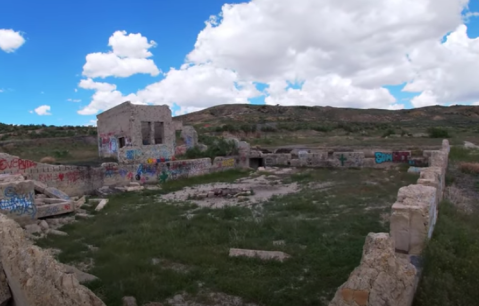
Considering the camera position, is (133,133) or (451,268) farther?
(133,133)

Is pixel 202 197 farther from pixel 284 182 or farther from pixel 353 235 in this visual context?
pixel 353 235

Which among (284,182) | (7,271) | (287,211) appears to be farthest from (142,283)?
(284,182)

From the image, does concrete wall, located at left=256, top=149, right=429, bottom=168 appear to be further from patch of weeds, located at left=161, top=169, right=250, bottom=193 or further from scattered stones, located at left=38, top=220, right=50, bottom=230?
scattered stones, located at left=38, top=220, right=50, bottom=230

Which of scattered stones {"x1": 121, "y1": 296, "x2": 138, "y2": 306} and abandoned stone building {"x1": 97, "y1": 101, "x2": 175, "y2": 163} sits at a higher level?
abandoned stone building {"x1": 97, "y1": 101, "x2": 175, "y2": 163}

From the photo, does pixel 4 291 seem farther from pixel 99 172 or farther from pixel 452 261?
pixel 99 172

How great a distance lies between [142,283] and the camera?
5602mm

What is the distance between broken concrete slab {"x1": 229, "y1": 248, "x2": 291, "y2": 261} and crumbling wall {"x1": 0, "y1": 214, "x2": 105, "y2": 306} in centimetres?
319

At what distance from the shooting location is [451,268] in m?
4.97

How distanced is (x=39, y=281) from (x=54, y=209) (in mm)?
7608

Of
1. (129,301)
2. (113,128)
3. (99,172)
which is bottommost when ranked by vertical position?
(129,301)

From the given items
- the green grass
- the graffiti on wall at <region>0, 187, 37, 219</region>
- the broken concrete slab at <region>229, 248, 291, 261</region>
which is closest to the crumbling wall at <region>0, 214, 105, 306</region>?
the broken concrete slab at <region>229, 248, 291, 261</region>

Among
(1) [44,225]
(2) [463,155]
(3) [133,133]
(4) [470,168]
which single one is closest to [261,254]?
(1) [44,225]

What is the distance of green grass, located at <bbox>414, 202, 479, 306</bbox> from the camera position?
4184 mm

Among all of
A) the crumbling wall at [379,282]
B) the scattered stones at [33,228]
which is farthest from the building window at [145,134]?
the crumbling wall at [379,282]
